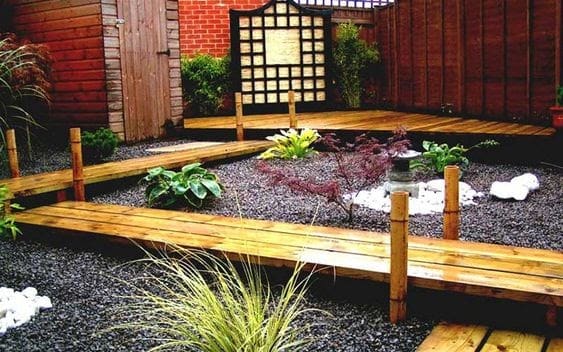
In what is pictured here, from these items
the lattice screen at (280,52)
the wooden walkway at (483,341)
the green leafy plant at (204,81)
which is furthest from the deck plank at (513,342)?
the lattice screen at (280,52)

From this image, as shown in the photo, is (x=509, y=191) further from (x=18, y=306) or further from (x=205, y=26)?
(x=205, y=26)

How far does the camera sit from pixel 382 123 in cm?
778

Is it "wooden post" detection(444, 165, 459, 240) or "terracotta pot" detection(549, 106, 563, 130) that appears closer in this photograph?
"wooden post" detection(444, 165, 459, 240)

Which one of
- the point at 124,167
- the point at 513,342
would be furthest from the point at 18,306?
the point at 124,167

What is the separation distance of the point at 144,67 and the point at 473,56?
4.28 metres

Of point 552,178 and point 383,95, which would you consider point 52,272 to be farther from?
point 383,95

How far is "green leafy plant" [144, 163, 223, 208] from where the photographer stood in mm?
4672

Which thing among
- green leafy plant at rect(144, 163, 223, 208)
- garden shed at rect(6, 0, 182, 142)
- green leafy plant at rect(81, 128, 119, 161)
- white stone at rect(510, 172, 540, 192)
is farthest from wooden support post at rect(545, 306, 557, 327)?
garden shed at rect(6, 0, 182, 142)

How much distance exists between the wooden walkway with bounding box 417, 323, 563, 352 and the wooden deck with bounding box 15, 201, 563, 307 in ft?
0.47

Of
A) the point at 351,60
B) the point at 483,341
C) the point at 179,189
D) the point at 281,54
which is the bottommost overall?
the point at 483,341

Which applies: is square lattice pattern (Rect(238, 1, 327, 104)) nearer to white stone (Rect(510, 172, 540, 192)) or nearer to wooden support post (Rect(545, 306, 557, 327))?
white stone (Rect(510, 172, 540, 192))

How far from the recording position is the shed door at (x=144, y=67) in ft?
26.3

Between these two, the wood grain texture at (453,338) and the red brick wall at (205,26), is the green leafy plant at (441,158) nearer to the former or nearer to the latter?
the wood grain texture at (453,338)

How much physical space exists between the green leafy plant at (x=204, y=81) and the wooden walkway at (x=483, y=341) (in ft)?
26.5
